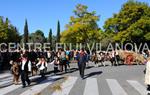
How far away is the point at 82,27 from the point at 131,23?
15662 millimetres

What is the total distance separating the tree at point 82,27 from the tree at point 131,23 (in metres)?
10.2

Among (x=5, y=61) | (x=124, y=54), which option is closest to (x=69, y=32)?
(x=124, y=54)

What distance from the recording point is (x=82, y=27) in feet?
195

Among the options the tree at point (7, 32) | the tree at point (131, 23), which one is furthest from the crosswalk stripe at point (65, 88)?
the tree at point (7, 32)

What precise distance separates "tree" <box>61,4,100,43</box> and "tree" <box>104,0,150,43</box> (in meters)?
10.2

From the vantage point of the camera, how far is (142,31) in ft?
227

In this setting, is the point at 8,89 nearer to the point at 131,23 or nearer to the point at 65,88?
the point at 65,88

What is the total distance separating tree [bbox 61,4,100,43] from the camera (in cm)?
5966

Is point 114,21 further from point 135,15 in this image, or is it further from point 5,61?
point 5,61

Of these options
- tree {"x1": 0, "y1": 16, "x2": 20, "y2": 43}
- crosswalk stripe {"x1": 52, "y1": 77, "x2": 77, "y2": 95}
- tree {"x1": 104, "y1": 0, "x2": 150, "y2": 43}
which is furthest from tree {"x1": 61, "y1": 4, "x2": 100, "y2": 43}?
crosswalk stripe {"x1": 52, "y1": 77, "x2": 77, "y2": 95}

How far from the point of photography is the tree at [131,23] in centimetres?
6912

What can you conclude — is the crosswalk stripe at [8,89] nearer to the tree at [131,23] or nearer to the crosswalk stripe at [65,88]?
the crosswalk stripe at [65,88]

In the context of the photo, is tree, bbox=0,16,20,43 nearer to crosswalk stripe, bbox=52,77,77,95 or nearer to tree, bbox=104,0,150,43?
tree, bbox=104,0,150,43

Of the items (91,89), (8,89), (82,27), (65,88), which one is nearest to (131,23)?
(82,27)
